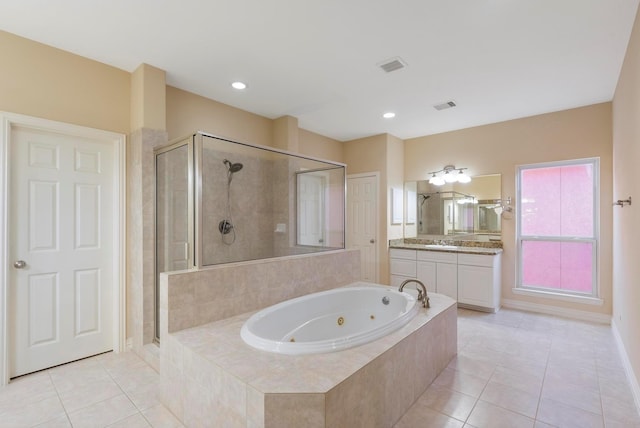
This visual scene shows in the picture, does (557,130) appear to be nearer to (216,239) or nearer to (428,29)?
(428,29)

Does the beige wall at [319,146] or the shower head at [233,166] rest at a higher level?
the beige wall at [319,146]

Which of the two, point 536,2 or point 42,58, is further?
point 42,58

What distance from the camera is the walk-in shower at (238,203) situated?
7.47 ft

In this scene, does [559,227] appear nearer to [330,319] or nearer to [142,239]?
[330,319]

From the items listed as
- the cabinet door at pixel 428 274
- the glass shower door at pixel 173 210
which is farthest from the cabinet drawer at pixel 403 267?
the glass shower door at pixel 173 210


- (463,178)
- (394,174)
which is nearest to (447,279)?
(463,178)

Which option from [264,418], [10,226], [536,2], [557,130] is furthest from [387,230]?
[10,226]

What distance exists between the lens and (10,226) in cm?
222

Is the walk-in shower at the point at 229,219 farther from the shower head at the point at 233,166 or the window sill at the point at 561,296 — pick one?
the window sill at the point at 561,296

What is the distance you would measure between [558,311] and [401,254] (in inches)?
78.4

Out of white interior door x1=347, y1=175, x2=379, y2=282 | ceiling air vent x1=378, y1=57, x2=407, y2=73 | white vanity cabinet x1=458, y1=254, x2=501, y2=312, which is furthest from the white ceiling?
white vanity cabinet x1=458, y1=254, x2=501, y2=312

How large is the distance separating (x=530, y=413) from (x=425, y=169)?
11.8 feet

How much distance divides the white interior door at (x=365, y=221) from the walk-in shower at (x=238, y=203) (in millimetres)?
1124

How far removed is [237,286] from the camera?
7.48ft
